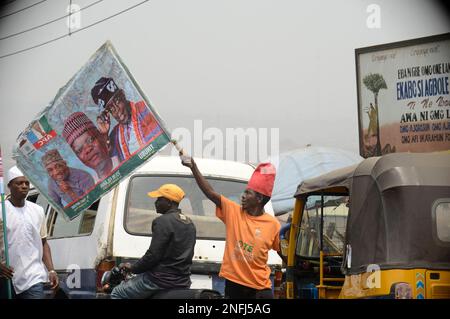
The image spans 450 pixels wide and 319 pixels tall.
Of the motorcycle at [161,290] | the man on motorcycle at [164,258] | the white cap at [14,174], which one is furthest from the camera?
the white cap at [14,174]

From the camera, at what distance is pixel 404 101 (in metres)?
16.4

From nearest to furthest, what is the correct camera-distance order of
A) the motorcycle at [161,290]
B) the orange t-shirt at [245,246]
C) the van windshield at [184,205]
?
the motorcycle at [161,290] < the orange t-shirt at [245,246] < the van windshield at [184,205]

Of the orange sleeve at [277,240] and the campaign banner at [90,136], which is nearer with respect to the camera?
the campaign banner at [90,136]

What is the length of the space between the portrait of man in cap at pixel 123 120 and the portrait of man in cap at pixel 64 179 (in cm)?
34

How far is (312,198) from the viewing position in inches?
330

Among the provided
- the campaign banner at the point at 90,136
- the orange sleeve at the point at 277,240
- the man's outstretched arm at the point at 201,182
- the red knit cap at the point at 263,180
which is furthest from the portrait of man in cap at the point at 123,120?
the orange sleeve at the point at 277,240

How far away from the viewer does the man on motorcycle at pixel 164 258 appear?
21.0ft

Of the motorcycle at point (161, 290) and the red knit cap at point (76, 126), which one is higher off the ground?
the red knit cap at point (76, 126)

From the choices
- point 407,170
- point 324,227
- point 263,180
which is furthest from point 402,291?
point 324,227

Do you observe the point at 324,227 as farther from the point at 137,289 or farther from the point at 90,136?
the point at 90,136

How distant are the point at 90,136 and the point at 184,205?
161 centimetres

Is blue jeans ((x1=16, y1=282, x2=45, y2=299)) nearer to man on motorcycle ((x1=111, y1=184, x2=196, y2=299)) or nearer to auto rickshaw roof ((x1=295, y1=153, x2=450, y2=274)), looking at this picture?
man on motorcycle ((x1=111, y1=184, x2=196, y2=299))

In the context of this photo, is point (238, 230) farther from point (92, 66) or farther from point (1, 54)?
point (1, 54)

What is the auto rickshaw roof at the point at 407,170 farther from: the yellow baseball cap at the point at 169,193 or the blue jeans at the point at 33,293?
the blue jeans at the point at 33,293
